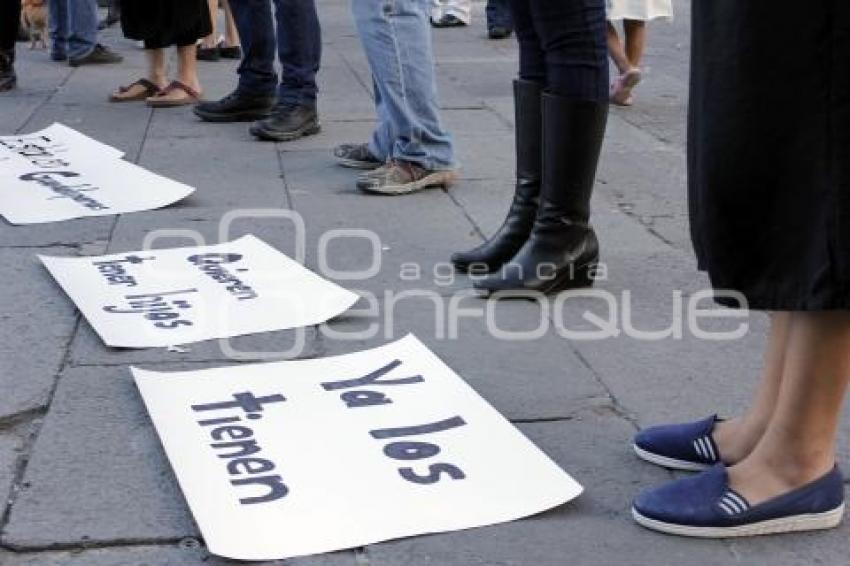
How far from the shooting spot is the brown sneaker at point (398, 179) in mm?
4254

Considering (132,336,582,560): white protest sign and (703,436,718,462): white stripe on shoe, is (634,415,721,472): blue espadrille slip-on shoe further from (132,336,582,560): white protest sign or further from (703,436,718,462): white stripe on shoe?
(132,336,582,560): white protest sign

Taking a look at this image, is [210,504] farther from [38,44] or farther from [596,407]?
[38,44]

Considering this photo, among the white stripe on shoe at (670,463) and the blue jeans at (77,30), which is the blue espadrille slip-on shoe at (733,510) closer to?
the white stripe on shoe at (670,463)

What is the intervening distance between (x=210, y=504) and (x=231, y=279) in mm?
1323

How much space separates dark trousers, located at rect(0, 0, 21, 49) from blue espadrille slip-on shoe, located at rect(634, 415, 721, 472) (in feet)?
16.4

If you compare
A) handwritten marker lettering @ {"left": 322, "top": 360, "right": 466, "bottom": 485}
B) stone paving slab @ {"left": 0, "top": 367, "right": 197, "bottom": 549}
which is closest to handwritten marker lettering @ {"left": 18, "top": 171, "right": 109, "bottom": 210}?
stone paving slab @ {"left": 0, "top": 367, "right": 197, "bottom": 549}

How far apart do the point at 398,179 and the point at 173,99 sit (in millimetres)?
2027

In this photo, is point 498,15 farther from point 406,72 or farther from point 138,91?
point 406,72

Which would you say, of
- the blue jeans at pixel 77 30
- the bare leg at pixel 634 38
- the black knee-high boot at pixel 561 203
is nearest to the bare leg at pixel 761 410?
the black knee-high boot at pixel 561 203

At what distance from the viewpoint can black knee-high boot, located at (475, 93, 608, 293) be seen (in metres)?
3.15

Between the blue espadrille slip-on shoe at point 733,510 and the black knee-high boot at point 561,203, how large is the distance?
1.18m

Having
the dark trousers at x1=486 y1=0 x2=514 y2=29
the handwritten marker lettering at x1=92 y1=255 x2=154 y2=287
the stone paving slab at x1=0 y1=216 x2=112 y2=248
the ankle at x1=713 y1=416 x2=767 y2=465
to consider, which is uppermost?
the ankle at x1=713 y1=416 x2=767 y2=465

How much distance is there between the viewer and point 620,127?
18.3 ft

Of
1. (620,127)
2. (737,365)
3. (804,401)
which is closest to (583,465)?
(804,401)
